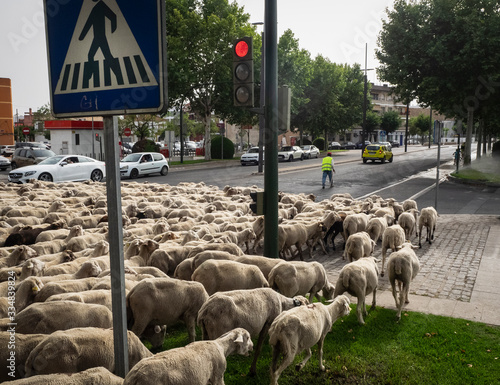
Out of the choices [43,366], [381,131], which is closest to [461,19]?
[43,366]

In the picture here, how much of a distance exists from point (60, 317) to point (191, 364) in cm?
177

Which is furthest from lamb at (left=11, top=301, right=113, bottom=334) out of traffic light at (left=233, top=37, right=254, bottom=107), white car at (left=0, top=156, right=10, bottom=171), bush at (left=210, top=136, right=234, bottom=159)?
bush at (left=210, top=136, right=234, bottom=159)

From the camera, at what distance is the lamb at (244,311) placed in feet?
16.3

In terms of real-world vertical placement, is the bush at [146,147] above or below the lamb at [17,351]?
above

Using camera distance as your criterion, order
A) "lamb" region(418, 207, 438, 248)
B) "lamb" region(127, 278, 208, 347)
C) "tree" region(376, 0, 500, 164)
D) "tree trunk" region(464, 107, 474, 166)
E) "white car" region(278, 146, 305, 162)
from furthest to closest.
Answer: "white car" region(278, 146, 305, 162) → "tree trunk" region(464, 107, 474, 166) → "tree" region(376, 0, 500, 164) → "lamb" region(418, 207, 438, 248) → "lamb" region(127, 278, 208, 347)

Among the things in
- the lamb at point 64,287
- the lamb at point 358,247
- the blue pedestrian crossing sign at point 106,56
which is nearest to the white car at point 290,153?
the lamb at point 358,247

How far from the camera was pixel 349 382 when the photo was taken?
16.7 feet

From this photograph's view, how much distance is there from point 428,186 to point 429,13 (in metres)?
11.4

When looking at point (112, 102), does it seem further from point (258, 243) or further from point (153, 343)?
point (258, 243)

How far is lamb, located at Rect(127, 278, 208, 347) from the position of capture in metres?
5.39

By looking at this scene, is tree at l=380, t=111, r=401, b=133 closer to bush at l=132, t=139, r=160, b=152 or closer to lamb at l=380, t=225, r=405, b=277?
bush at l=132, t=139, r=160, b=152

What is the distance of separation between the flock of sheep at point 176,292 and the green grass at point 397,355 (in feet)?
0.69

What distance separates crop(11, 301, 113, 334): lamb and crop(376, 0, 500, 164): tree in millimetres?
25305

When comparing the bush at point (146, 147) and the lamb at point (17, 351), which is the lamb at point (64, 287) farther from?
the bush at point (146, 147)
